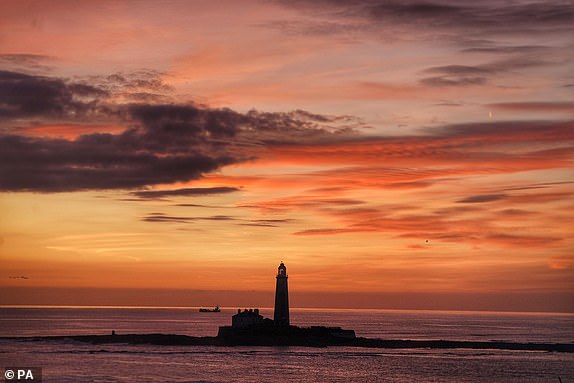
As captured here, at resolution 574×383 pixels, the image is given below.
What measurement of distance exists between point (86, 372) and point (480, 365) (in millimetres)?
46230

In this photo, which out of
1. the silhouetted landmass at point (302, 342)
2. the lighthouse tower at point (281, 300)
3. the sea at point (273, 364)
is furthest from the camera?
the silhouetted landmass at point (302, 342)

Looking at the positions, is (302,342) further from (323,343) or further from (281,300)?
(281,300)

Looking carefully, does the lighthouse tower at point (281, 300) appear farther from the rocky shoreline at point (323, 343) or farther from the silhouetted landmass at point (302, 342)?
the rocky shoreline at point (323, 343)

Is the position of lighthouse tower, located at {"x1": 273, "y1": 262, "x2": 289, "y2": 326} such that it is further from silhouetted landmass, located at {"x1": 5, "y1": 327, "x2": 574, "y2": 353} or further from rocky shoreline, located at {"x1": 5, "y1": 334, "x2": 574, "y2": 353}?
rocky shoreline, located at {"x1": 5, "y1": 334, "x2": 574, "y2": 353}

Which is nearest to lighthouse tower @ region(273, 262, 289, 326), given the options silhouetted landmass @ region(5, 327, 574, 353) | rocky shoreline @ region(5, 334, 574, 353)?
silhouetted landmass @ region(5, 327, 574, 353)

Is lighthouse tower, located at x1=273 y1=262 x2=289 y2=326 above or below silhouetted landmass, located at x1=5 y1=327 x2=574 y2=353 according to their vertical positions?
above

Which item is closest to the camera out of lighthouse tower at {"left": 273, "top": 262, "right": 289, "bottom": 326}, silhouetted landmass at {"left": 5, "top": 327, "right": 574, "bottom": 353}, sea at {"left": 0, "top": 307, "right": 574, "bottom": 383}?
sea at {"left": 0, "top": 307, "right": 574, "bottom": 383}

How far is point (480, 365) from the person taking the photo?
98688 mm

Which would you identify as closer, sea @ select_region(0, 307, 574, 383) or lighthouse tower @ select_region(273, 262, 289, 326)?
sea @ select_region(0, 307, 574, 383)

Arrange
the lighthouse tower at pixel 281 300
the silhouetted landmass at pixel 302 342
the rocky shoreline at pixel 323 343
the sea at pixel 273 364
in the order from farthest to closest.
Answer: the rocky shoreline at pixel 323 343 → the silhouetted landmass at pixel 302 342 → the lighthouse tower at pixel 281 300 → the sea at pixel 273 364

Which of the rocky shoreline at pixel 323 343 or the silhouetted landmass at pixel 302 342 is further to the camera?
the rocky shoreline at pixel 323 343

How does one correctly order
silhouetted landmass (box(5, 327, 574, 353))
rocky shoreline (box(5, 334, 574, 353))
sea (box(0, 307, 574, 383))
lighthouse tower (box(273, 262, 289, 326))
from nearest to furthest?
sea (box(0, 307, 574, 383))
lighthouse tower (box(273, 262, 289, 326))
silhouetted landmass (box(5, 327, 574, 353))
rocky shoreline (box(5, 334, 574, 353))

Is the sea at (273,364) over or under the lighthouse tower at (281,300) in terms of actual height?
under

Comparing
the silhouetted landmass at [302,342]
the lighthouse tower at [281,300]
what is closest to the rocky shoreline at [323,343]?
the silhouetted landmass at [302,342]
